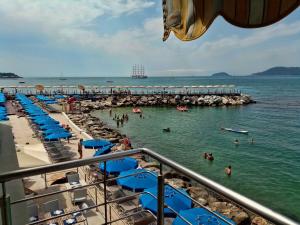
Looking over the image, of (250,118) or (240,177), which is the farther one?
(250,118)

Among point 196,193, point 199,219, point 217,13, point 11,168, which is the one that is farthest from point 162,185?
point 196,193

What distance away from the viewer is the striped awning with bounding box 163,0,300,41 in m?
1.32

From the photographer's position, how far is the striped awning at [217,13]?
1323 millimetres

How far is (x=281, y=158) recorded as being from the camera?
2280 cm

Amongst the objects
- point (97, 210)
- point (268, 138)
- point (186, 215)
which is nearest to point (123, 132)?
point (268, 138)

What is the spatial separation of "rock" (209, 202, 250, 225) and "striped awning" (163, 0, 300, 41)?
985cm

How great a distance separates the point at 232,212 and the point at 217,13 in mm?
11650

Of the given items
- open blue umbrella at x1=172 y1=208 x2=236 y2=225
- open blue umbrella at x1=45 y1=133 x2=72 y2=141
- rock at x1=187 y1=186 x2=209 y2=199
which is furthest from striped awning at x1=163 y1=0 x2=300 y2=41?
open blue umbrella at x1=45 y1=133 x2=72 y2=141

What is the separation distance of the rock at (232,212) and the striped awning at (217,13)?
9.85m

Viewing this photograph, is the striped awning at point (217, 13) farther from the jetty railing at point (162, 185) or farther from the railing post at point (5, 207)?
the railing post at point (5, 207)

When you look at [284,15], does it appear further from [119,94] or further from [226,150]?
[119,94]

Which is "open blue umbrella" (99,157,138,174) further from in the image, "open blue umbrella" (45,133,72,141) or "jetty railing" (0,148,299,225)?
"jetty railing" (0,148,299,225)

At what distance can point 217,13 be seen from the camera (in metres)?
1.57

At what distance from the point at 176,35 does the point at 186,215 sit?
263 inches
